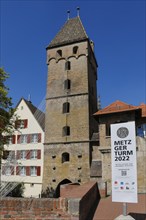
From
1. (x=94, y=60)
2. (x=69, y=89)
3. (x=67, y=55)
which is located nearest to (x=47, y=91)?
(x=69, y=89)

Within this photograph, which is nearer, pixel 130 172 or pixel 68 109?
pixel 130 172

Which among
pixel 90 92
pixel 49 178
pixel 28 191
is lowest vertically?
pixel 28 191

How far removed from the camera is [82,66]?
27.4 meters

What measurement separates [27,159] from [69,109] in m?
8.99

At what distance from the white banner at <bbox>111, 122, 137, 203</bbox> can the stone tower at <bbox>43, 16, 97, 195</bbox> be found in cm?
1451

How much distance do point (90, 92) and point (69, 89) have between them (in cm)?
246

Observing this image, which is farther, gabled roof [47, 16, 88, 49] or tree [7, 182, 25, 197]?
gabled roof [47, 16, 88, 49]

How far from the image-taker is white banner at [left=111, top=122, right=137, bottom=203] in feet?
29.0

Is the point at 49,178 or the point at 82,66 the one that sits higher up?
the point at 82,66

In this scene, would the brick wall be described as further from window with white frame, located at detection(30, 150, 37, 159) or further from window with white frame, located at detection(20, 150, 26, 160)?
window with white frame, located at detection(20, 150, 26, 160)

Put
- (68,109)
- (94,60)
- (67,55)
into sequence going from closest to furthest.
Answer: (68,109)
(67,55)
(94,60)

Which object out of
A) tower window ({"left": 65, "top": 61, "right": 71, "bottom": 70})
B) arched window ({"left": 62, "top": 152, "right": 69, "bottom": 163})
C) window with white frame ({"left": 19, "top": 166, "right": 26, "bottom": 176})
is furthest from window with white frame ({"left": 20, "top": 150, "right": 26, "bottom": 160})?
tower window ({"left": 65, "top": 61, "right": 71, "bottom": 70})

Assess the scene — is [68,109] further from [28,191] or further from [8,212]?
[8,212]

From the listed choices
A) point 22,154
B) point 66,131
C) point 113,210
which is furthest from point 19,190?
point 113,210
